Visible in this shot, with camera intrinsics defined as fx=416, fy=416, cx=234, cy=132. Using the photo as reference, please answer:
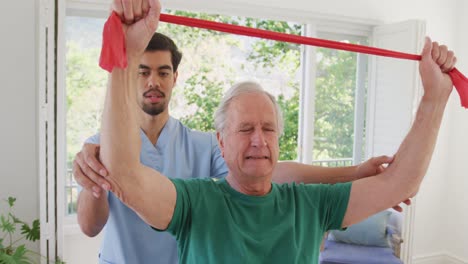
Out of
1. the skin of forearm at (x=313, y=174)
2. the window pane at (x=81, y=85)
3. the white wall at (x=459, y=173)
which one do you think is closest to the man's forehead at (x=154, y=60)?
the skin of forearm at (x=313, y=174)

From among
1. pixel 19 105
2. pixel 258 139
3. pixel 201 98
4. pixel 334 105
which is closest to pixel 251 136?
pixel 258 139

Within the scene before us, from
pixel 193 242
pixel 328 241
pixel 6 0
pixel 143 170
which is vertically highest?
pixel 6 0

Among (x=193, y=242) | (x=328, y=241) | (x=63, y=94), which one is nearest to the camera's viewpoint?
(x=193, y=242)

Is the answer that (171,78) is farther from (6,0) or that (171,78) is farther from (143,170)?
(6,0)

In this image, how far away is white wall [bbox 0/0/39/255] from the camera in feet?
8.28

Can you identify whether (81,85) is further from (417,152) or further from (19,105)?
(417,152)

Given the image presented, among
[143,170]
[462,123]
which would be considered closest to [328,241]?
[462,123]

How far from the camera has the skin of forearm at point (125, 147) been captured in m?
0.85

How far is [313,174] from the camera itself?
57.2 inches

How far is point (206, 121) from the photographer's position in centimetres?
518

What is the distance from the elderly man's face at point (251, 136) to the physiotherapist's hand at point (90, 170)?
0.36 metres

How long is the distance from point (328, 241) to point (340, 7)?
194 cm

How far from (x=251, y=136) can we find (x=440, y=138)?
3.49m

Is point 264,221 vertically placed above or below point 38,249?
above
